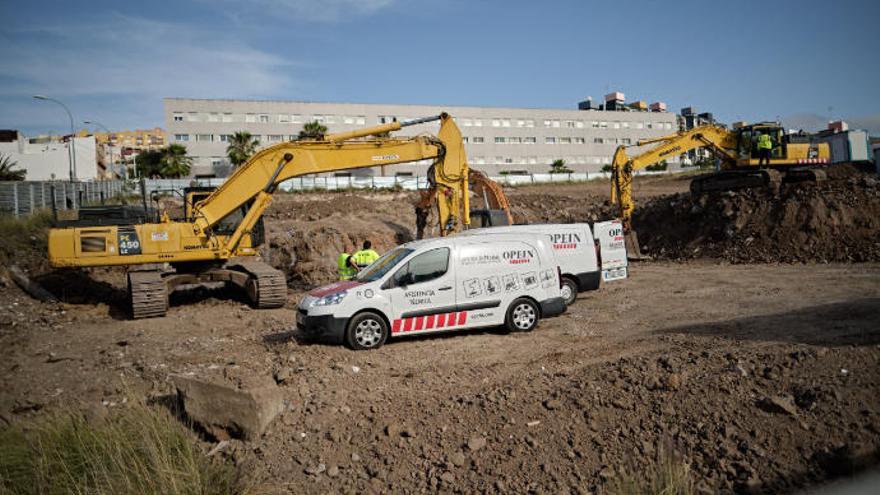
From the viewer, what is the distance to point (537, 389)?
6598 mm

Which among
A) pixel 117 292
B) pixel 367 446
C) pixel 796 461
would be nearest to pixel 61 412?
pixel 367 446

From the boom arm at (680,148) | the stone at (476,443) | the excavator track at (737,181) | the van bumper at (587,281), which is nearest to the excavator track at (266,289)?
the van bumper at (587,281)

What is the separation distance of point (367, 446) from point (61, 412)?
11.5ft

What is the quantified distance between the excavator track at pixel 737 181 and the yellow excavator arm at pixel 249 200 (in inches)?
495

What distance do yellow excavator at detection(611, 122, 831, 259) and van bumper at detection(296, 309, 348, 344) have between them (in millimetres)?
14694

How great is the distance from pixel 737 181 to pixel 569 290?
43.3ft

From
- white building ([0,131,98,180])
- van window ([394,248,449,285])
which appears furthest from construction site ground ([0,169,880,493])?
white building ([0,131,98,180])

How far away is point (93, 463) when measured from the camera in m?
5.63

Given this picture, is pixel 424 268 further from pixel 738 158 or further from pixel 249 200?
pixel 738 158

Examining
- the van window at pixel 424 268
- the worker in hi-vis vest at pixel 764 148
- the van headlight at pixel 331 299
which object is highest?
the worker in hi-vis vest at pixel 764 148

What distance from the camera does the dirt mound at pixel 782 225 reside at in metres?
18.7

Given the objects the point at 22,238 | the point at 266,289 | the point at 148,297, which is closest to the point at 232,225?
the point at 266,289

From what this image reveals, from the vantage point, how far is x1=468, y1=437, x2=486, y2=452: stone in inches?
221

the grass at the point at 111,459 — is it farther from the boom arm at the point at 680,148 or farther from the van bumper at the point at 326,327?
the boom arm at the point at 680,148
